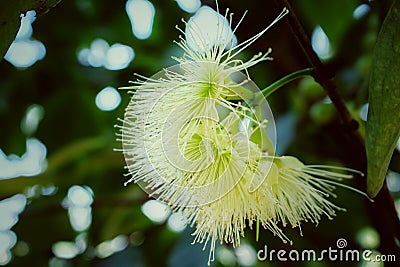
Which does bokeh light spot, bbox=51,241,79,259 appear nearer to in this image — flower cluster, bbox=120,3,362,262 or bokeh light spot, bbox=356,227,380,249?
bokeh light spot, bbox=356,227,380,249

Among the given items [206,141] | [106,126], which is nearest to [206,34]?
[206,141]

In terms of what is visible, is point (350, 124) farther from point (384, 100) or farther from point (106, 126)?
point (106, 126)

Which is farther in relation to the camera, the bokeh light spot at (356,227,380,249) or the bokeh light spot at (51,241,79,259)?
the bokeh light spot at (51,241,79,259)

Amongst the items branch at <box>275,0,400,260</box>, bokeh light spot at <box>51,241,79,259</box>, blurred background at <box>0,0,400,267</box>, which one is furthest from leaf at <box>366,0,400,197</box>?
bokeh light spot at <box>51,241,79,259</box>

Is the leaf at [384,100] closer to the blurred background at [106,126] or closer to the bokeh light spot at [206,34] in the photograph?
the bokeh light spot at [206,34]

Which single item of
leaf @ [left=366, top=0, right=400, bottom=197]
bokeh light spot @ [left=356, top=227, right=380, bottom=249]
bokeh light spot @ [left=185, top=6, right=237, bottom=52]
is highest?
bokeh light spot @ [left=185, top=6, right=237, bottom=52]
